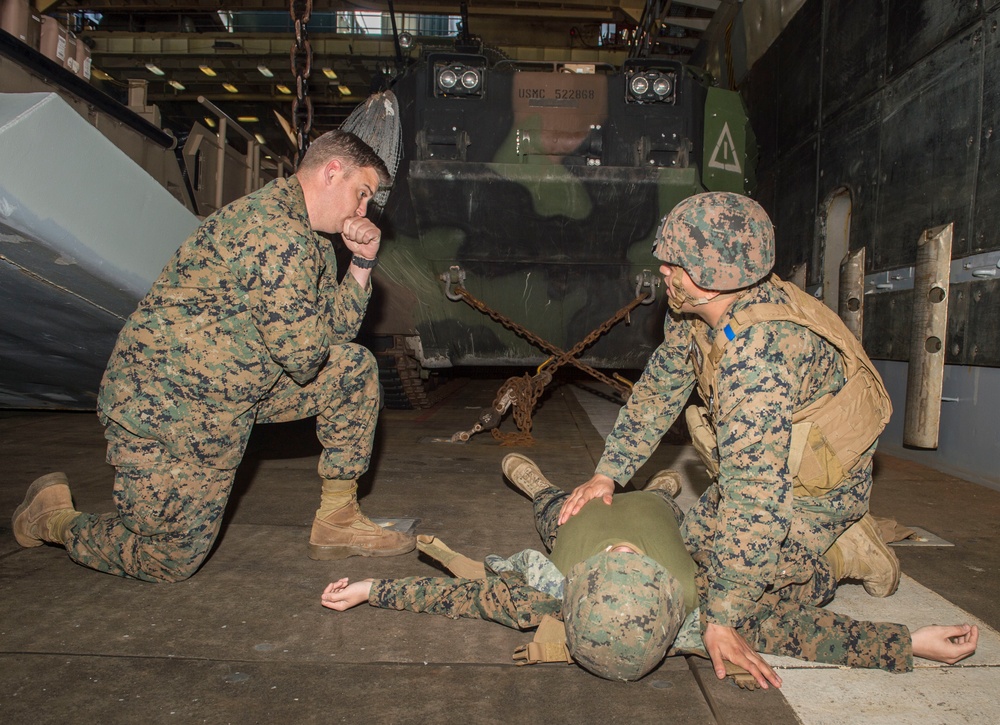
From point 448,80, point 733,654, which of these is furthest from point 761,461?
point 448,80

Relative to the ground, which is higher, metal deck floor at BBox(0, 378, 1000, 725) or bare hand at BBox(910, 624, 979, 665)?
bare hand at BBox(910, 624, 979, 665)

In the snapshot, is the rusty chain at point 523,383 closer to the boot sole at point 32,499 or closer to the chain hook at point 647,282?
the chain hook at point 647,282

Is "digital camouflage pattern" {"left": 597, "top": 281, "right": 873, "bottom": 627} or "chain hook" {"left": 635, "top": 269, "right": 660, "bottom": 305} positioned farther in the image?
"chain hook" {"left": 635, "top": 269, "right": 660, "bottom": 305}

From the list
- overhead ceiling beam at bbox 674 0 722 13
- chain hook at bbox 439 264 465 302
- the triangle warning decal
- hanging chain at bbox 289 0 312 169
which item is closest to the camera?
hanging chain at bbox 289 0 312 169

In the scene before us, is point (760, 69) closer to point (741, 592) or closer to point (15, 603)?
point (741, 592)

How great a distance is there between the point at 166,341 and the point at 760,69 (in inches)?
276

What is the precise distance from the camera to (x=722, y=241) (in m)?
2.04

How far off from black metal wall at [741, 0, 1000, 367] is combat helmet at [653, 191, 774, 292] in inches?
102

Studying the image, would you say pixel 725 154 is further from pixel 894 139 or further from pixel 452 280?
pixel 452 280

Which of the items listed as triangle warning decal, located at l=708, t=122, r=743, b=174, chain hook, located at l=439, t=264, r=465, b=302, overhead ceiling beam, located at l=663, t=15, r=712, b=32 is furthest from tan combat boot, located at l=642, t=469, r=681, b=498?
overhead ceiling beam, located at l=663, t=15, r=712, b=32

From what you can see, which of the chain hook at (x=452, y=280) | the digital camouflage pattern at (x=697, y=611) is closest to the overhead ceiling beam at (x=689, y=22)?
the chain hook at (x=452, y=280)

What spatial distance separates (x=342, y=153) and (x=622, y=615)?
5.82 feet

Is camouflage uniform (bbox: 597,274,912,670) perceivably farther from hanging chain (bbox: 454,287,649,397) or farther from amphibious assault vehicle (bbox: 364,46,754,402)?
hanging chain (bbox: 454,287,649,397)

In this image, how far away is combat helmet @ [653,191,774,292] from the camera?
204 cm
